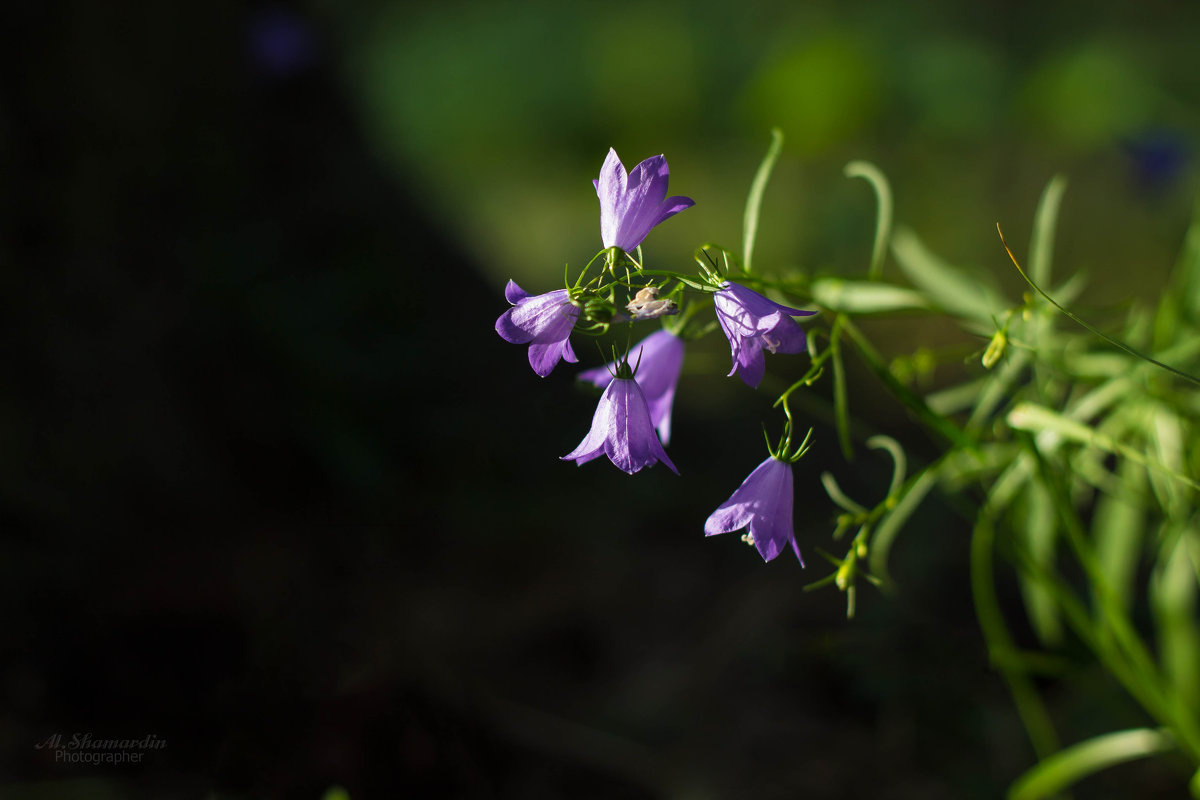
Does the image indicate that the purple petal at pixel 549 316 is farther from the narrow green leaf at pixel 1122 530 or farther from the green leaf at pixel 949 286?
the narrow green leaf at pixel 1122 530

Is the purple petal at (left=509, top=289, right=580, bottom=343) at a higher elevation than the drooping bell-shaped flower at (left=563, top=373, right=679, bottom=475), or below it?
higher

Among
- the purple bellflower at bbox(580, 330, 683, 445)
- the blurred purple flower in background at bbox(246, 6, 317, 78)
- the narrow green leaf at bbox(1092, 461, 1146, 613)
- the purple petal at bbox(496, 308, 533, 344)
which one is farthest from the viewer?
the blurred purple flower in background at bbox(246, 6, 317, 78)

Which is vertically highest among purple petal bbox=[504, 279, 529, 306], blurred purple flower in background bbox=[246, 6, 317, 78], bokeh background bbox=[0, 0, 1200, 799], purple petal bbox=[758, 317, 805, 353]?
blurred purple flower in background bbox=[246, 6, 317, 78]

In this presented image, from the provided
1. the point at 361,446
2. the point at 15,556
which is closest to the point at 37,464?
the point at 15,556

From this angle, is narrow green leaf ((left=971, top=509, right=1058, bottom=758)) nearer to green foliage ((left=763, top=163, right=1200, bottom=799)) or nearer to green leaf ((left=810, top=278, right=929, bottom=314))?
green foliage ((left=763, top=163, right=1200, bottom=799))

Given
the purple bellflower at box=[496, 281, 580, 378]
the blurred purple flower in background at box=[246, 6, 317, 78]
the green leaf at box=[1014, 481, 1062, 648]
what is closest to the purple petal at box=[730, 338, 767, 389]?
the purple bellflower at box=[496, 281, 580, 378]

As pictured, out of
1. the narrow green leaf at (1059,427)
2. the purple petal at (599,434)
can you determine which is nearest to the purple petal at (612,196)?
the purple petal at (599,434)

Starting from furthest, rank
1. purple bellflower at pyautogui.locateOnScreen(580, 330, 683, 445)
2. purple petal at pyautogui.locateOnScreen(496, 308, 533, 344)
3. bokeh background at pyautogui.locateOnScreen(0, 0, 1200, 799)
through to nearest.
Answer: bokeh background at pyautogui.locateOnScreen(0, 0, 1200, 799) → purple bellflower at pyautogui.locateOnScreen(580, 330, 683, 445) → purple petal at pyautogui.locateOnScreen(496, 308, 533, 344)

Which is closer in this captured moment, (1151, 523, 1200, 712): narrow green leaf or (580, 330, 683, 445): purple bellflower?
(580, 330, 683, 445): purple bellflower
